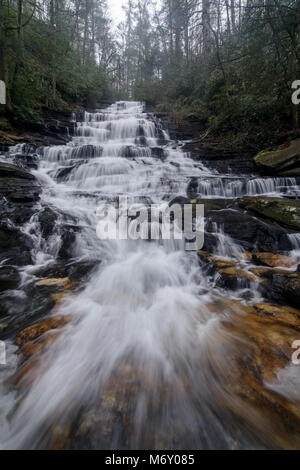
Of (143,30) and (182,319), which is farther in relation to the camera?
(143,30)

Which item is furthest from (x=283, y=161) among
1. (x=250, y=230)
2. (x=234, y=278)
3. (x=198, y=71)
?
(x=198, y=71)

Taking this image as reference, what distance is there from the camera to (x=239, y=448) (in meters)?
1.38

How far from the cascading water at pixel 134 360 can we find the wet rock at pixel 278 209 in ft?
4.06

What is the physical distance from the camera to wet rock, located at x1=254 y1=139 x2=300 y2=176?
6605mm

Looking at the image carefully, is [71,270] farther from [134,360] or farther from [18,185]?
[18,185]

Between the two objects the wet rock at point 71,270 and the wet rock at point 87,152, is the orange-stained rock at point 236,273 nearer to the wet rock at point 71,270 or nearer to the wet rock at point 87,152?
the wet rock at point 71,270

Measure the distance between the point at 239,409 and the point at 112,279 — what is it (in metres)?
2.55

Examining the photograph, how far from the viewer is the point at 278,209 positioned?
4.98 m

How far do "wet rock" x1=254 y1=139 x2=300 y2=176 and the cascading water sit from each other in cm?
370

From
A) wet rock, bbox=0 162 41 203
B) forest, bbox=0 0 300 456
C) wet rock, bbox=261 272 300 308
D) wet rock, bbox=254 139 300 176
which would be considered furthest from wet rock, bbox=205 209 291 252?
wet rock, bbox=0 162 41 203

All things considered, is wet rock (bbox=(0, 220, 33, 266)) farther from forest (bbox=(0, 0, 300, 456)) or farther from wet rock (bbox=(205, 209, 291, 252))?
wet rock (bbox=(205, 209, 291, 252))

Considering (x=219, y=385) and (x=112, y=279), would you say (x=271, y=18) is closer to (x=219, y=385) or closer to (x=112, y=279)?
(x=112, y=279)

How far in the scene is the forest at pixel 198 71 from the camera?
747cm

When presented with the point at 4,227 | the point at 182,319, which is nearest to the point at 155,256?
the point at 182,319
